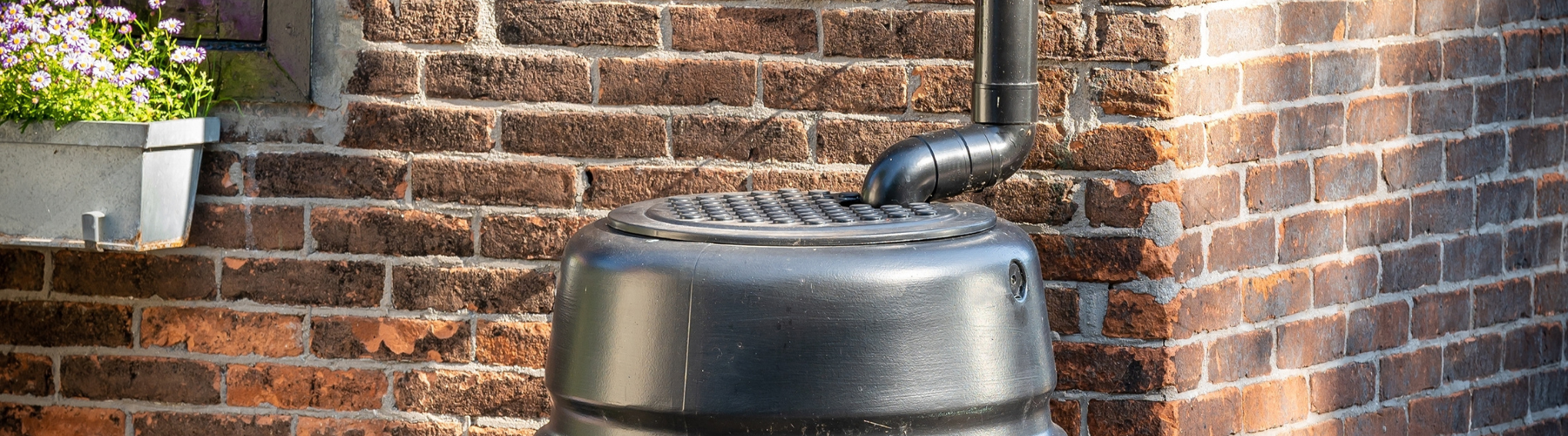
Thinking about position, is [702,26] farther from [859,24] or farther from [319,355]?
[319,355]

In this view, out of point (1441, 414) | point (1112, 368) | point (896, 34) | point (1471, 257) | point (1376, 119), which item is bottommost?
point (1441, 414)

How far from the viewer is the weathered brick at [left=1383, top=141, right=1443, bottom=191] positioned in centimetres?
215

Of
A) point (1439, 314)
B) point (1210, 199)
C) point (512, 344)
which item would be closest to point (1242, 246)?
point (1210, 199)

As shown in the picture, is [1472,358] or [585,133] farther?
[1472,358]

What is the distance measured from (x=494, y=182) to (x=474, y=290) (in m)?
0.16

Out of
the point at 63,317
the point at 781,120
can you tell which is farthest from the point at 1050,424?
the point at 63,317

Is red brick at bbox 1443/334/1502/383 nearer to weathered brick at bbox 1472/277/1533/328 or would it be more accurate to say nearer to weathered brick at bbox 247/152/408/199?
weathered brick at bbox 1472/277/1533/328

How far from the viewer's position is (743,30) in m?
1.90

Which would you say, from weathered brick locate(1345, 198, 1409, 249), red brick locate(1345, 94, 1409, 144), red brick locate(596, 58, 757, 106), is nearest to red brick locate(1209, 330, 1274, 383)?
weathered brick locate(1345, 198, 1409, 249)

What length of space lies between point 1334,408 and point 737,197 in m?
1.06

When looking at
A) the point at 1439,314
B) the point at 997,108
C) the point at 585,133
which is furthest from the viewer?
the point at 1439,314

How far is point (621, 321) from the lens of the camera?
1337 millimetres

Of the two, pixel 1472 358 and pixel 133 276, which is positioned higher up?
pixel 133 276

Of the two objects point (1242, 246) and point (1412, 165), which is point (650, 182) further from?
point (1412, 165)
